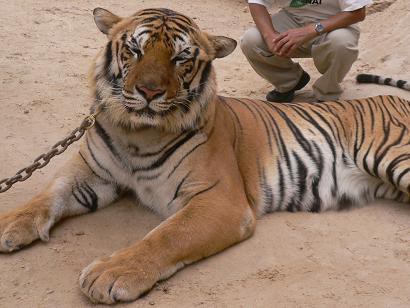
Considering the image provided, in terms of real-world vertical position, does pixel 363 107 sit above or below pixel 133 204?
above

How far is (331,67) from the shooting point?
4203 millimetres

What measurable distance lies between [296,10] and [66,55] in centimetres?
210

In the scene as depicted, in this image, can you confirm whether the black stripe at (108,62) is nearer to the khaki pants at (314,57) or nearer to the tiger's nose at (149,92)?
the tiger's nose at (149,92)

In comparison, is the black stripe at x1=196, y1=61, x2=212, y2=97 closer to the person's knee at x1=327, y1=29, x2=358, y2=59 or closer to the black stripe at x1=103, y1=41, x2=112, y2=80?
the black stripe at x1=103, y1=41, x2=112, y2=80

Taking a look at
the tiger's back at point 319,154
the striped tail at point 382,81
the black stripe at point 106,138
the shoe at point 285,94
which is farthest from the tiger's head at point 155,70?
the striped tail at point 382,81

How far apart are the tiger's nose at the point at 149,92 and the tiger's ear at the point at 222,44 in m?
0.50

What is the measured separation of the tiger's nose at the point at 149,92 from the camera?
8.11 feet

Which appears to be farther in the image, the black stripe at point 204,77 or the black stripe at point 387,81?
the black stripe at point 387,81

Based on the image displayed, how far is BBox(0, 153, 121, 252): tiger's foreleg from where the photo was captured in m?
2.56

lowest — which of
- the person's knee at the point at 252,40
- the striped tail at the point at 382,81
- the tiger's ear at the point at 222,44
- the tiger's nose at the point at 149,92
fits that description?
the striped tail at the point at 382,81

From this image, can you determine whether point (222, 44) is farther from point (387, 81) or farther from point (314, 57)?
point (387, 81)

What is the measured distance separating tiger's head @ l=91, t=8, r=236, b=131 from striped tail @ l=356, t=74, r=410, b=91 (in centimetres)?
210

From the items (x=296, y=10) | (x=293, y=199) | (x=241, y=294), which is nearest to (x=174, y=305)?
(x=241, y=294)

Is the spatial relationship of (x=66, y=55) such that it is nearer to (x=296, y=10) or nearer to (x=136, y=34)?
(x=296, y=10)
